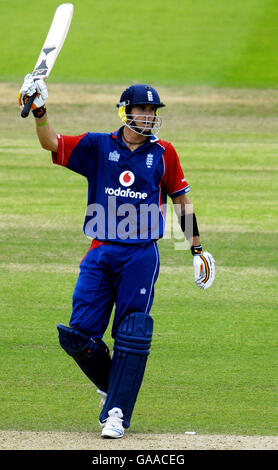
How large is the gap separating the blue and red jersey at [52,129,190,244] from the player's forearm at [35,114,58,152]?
0.04 m

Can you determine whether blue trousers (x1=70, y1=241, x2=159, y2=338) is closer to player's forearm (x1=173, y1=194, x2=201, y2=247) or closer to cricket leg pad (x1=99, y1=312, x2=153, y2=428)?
cricket leg pad (x1=99, y1=312, x2=153, y2=428)

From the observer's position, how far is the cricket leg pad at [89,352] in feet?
17.2

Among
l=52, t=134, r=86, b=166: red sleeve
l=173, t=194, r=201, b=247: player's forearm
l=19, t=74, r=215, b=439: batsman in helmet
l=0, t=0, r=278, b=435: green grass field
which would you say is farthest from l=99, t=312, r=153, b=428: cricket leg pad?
l=52, t=134, r=86, b=166: red sleeve

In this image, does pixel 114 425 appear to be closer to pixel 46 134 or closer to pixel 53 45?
pixel 46 134

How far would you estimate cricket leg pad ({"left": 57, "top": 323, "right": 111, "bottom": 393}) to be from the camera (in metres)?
5.23

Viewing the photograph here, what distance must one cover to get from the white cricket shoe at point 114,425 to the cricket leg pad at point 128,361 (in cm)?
5

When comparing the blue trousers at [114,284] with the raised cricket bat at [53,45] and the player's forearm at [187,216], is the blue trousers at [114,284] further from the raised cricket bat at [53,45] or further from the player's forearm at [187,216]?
the raised cricket bat at [53,45]

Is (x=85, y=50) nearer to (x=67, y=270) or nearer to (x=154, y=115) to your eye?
(x=67, y=270)

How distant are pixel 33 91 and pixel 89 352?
142 cm

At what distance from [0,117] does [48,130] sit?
583 inches

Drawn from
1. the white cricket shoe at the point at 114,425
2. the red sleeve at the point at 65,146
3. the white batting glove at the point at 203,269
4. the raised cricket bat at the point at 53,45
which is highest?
the raised cricket bat at the point at 53,45

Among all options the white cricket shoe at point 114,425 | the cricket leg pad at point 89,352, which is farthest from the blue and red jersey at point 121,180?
the white cricket shoe at point 114,425

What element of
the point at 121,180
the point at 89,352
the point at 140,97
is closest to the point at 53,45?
the point at 140,97

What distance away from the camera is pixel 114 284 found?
17.6 ft
